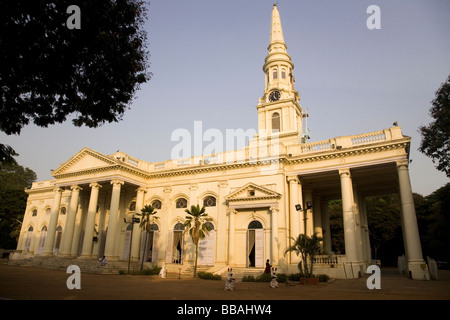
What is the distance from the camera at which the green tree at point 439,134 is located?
18250mm

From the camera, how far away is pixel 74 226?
28875mm

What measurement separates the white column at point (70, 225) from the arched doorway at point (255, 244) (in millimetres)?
16560

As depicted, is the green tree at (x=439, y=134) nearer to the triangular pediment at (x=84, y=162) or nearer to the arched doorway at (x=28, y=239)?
the triangular pediment at (x=84, y=162)

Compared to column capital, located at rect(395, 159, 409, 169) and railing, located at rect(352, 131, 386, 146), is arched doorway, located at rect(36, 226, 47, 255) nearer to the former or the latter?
railing, located at rect(352, 131, 386, 146)

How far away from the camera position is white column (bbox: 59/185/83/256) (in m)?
27.6

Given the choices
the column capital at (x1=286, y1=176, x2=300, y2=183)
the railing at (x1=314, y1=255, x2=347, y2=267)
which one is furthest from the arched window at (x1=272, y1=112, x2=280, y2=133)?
the railing at (x1=314, y1=255, x2=347, y2=267)

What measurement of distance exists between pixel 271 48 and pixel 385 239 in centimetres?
3041

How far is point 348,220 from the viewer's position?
2116cm

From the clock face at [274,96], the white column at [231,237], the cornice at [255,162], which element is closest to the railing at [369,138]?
the cornice at [255,162]

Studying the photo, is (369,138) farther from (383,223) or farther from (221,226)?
(383,223)

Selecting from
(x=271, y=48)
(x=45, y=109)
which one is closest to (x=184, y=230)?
(x=45, y=109)

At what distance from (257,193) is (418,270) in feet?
37.8

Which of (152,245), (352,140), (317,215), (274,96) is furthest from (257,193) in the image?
(274,96)
